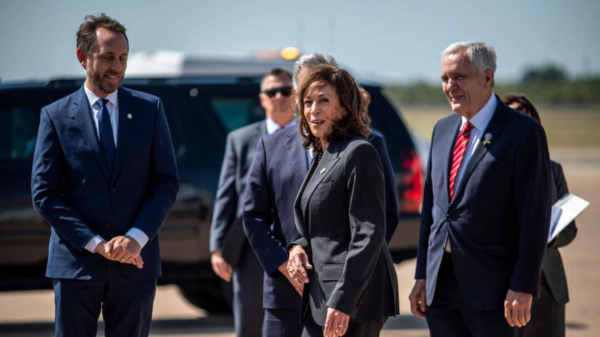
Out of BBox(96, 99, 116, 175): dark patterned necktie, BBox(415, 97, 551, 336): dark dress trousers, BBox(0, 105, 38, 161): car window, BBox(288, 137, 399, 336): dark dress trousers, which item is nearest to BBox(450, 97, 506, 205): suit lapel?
BBox(415, 97, 551, 336): dark dress trousers

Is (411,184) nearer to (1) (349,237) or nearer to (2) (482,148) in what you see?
(2) (482,148)

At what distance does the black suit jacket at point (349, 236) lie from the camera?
10.3 ft

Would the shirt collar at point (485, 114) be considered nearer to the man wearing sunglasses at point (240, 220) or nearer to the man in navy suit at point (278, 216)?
the man in navy suit at point (278, 216)

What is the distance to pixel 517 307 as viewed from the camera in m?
3.32

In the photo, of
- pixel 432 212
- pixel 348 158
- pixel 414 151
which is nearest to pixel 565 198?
pixel 432 212

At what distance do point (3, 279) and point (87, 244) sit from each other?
314 centimetres

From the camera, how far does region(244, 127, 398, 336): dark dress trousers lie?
3.84 meters

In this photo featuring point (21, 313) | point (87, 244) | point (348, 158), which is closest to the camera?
point (348, 158)

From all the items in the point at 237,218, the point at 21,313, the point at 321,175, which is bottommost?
the point at 21,313

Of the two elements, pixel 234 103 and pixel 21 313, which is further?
pixel 21 313

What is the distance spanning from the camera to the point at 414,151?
6938 mm

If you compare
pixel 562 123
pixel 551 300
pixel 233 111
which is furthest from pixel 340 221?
pixel 562 123

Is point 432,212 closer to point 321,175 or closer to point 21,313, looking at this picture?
point 321,175

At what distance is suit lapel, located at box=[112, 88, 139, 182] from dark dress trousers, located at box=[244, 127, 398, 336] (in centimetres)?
68
